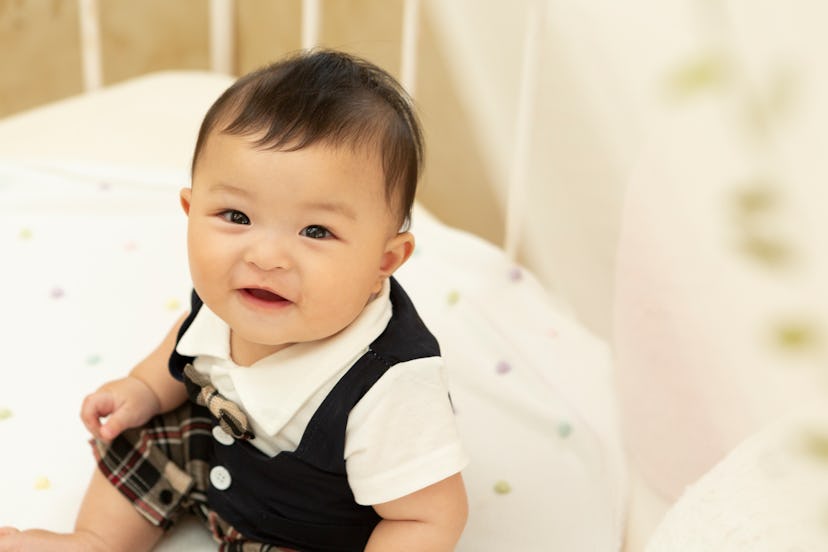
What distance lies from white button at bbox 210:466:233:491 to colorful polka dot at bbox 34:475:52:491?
0.14 metres

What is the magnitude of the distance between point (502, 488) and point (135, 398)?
0.86 ft

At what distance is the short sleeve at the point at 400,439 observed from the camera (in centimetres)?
57

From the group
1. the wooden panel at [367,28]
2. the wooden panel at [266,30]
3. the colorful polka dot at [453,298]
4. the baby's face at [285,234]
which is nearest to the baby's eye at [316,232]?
the baby's face at [285,234]

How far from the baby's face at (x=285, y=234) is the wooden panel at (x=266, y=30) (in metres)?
0.92

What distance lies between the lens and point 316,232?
56 centimetres

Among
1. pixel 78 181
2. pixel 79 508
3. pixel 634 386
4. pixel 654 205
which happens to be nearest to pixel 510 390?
pixel 634 386

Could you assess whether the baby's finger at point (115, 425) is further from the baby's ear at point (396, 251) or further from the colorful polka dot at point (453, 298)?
the colorful polka dot at point (453, 298)

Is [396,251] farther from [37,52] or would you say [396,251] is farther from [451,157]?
[37,52]

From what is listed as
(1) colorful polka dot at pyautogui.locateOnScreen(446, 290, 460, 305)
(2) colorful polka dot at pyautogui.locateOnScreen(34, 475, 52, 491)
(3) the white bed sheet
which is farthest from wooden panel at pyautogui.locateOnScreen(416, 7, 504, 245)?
(2) colorful polka dot at pyautogui.locateOnScreen(34, 475, 52, 491)

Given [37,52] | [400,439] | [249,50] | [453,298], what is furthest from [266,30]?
[400,439]

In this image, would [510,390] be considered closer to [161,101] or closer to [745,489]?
[745,489]

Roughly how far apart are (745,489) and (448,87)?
3.07ft

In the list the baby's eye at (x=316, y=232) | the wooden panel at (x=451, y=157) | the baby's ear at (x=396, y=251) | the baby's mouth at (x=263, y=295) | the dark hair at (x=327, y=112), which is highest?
the dark hair at (x=327, y=112)

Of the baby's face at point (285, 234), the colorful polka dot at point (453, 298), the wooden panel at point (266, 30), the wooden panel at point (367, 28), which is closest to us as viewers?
the baby's face at point (285, 234)
